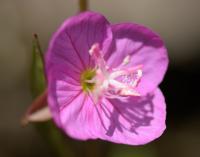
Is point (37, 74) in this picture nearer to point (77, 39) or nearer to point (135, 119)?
point (77, 39)

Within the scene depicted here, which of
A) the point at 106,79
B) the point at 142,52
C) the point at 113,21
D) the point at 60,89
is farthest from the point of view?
the point at 113,21

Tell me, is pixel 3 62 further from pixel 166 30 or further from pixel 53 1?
pixel 166 30

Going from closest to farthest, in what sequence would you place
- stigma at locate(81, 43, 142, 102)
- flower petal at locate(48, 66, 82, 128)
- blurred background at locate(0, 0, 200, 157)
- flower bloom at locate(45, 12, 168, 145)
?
1. flower petal at locate(48, 66, 82, 128)
2. flower bloom at locate(45, 12, 168, 145)
3. stigma at locate(81, 43, 142, 102)
4. blurred background at locate(0, 0, 200, 157)

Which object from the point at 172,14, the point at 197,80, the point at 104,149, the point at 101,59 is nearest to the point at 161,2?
the point at 172,14

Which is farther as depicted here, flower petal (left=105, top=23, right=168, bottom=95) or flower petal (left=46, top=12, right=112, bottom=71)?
flower petal (left=105, top=23, right=168, bottom=95)

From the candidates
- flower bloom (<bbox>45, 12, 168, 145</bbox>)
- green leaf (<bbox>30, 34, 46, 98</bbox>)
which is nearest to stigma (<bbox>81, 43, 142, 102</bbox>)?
flower bloom (<bbox>45, 12, 168, 145</bbox>)

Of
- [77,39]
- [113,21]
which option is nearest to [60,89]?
[77,39]

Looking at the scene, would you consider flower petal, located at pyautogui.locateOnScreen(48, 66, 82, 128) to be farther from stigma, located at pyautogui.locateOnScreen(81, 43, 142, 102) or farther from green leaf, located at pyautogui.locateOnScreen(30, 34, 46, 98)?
green leaf, located at pyautogui.locateOnScreen(30, 34, 46, 98)
